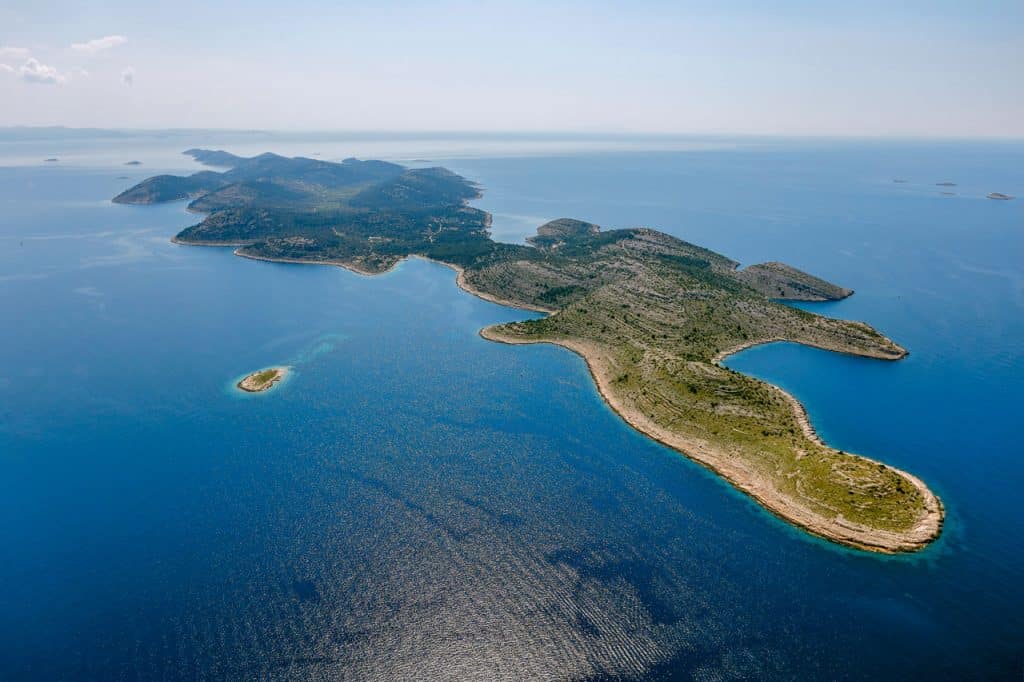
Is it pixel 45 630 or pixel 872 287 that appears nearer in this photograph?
pixel 45 630

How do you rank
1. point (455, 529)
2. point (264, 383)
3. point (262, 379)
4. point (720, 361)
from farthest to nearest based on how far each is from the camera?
point (720, 361), point (262, 379), point (264, 383), point (455, 529)

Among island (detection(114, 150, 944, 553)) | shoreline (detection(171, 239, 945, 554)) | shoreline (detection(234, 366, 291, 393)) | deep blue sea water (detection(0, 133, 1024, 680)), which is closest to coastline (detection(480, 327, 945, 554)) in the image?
shoreline (detection(171, 239, 945, 554))

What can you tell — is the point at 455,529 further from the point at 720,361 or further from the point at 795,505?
the point at 720,361

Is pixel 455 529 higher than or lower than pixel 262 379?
lower

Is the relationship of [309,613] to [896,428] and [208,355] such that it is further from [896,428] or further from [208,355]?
[896,428]

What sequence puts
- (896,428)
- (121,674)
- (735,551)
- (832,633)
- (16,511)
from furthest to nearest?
(896,428) < (16,511) < (735,551) < (832,633) < (121,674)

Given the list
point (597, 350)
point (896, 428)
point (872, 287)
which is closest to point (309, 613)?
point (597, 350)

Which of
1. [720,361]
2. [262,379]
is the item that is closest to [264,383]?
[262,379]
